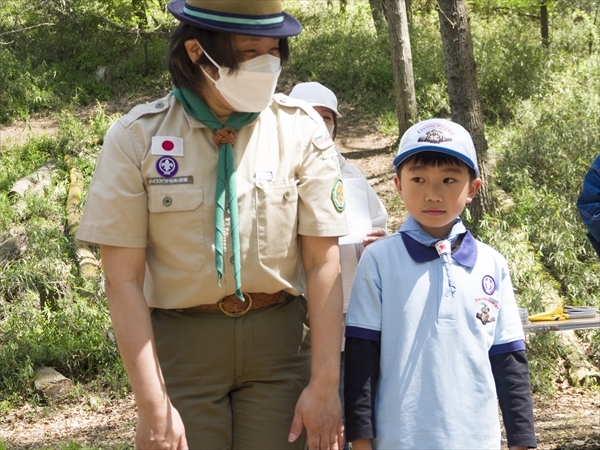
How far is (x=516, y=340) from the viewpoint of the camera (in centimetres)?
257

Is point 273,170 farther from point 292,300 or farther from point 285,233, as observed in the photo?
point 292,300

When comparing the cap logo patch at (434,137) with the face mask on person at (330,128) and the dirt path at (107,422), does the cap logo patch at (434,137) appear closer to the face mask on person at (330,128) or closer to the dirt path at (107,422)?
the face mask on person at (330,128)

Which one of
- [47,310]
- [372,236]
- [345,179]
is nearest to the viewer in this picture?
[372,236]

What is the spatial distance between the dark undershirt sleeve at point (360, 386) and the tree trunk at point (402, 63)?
9.38 metres

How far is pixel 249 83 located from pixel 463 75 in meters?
6.38

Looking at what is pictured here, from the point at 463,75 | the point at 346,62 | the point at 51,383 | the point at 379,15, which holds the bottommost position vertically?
the point at 51,383

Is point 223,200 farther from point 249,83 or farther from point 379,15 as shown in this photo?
point 379,15

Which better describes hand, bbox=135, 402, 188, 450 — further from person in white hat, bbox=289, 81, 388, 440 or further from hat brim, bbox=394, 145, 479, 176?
person in white hat, bbox=289, 81, 388, 440

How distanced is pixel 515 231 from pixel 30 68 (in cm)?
987

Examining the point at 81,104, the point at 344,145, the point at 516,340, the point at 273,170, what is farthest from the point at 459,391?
the point at 81,104

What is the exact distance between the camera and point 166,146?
7.57 ft

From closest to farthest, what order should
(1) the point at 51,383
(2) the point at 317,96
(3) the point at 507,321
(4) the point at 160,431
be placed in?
1. (4) the point at 160,431
2. (3) the point at 507,321
3. (2) the point at 317,96
4. (1) the point at 51,383

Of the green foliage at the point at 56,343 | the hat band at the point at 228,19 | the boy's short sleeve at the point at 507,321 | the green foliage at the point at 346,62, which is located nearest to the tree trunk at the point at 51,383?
the green foliage at the point at 56,343

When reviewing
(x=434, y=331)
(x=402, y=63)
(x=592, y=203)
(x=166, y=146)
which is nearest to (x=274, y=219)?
(x=166, y=146)
